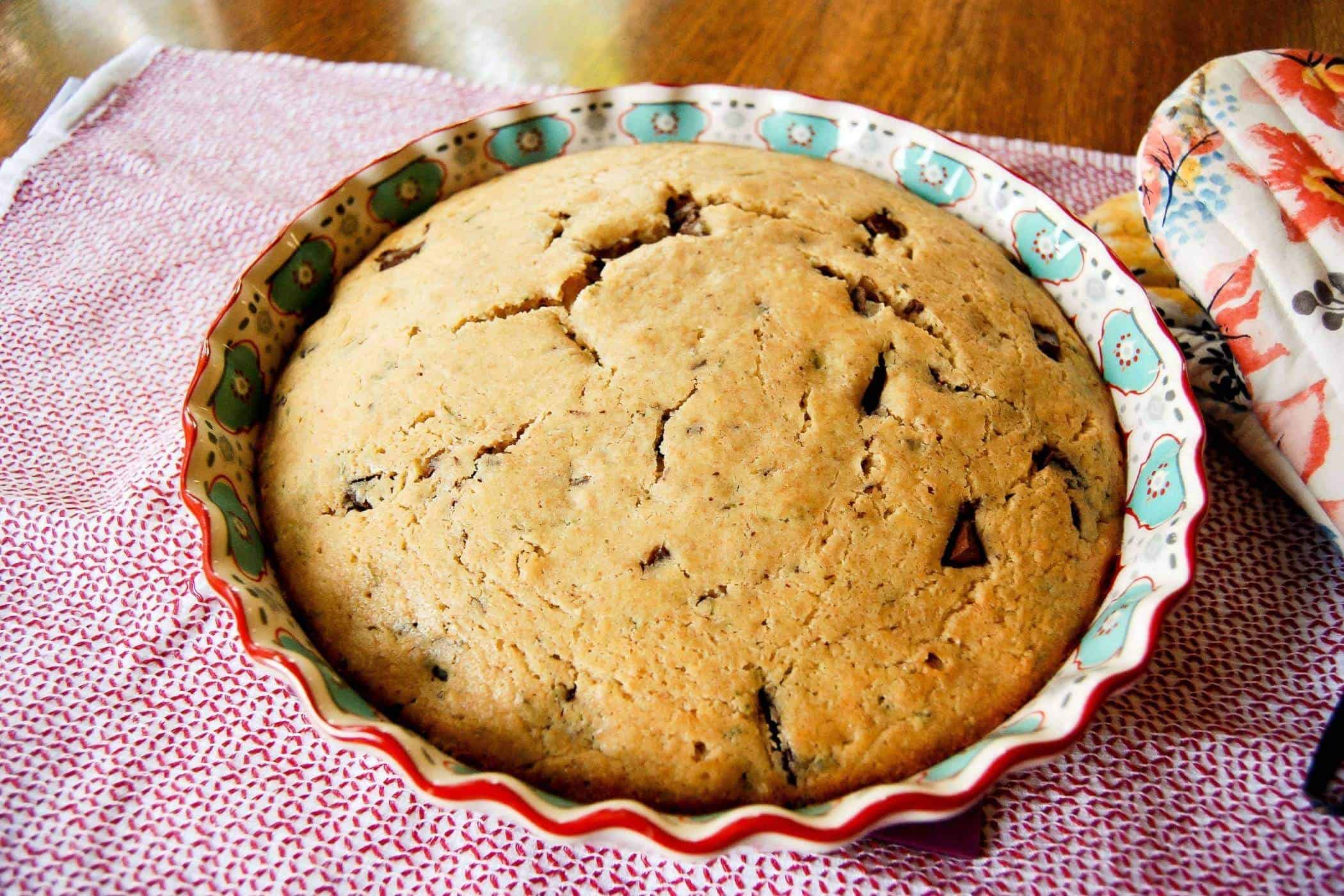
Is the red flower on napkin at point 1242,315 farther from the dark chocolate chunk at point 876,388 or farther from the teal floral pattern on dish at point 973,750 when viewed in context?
the teal floral pattern on dish at point 973,750

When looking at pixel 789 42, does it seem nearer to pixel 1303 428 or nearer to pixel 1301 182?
pixel 1301 182

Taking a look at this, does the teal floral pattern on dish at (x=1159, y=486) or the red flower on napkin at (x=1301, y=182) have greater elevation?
the red flower on napkin at (x=1301, y=182)

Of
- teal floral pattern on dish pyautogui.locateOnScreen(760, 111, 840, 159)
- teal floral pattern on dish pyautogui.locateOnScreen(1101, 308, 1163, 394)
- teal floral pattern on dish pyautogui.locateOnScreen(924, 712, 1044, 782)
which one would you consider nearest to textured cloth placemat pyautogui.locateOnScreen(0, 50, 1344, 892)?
teal floral pattern on dish pyautogui.locateOnScreen(924, 712, 1044, 782)

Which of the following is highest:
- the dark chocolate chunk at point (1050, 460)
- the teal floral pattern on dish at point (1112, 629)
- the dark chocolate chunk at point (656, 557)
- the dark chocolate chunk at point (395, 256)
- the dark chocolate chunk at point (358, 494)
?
the dark chocolate chunk at point (395, 256)

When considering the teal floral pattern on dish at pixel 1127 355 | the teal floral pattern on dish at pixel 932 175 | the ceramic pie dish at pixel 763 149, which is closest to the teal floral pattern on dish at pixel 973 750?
the ceramic pie dish at pixel 763 149

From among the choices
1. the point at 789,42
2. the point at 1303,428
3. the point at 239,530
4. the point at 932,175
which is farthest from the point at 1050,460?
the point at 789,42

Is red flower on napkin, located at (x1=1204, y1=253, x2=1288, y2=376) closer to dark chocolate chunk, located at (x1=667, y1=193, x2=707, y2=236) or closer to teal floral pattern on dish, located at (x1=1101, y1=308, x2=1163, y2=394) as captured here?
teal floral pattern on dish, located at (x1=1101, y1=308, x2=1163, y2=394)

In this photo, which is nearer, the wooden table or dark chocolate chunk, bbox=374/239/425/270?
dark chocolate chunk, bbox=374/239/425/270

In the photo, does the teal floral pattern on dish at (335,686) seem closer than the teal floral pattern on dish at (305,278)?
Yes

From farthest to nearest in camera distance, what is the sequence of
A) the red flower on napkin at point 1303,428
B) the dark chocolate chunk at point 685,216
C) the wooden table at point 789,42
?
the wooden table at point 789,42
the dark chocolate chunk at point 685,216
the red flower on napkin at point 1303,428
